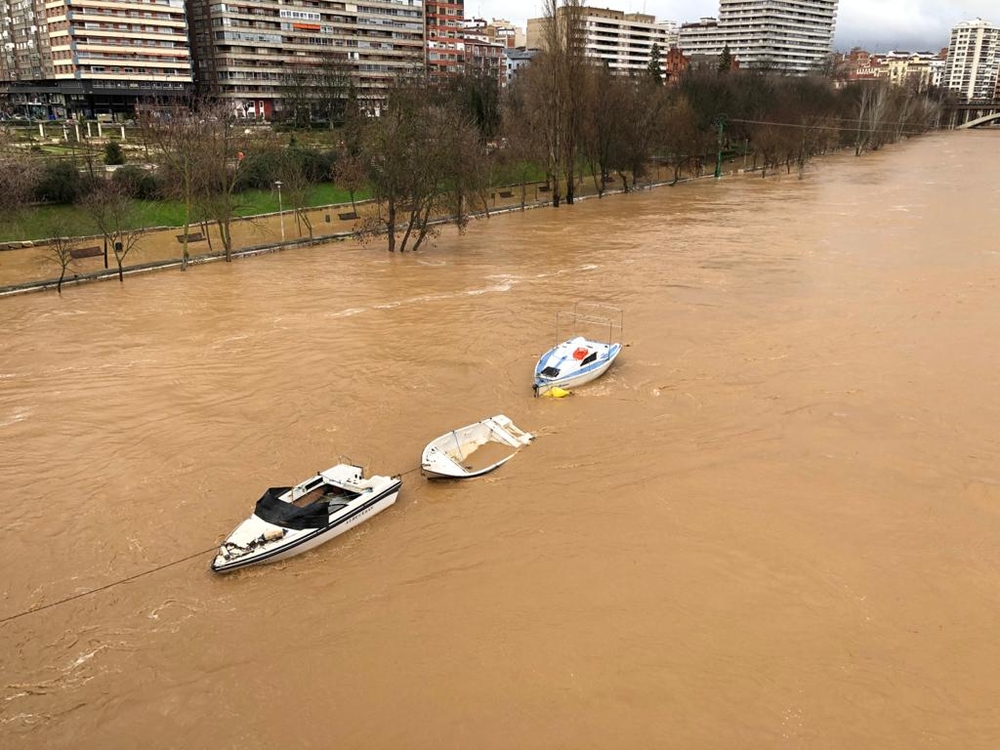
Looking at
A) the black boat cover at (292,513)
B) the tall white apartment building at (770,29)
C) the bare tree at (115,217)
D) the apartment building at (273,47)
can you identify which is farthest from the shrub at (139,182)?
the tall white apartment building at (770,29)

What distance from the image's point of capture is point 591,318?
2344cm

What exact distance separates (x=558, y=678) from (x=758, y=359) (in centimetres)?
1228

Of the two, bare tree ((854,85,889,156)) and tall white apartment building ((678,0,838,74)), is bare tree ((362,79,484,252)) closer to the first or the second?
bare tree ((854,85,889,156))

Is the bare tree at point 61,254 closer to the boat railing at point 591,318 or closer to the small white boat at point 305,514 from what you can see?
A: the boat railing at point 591,318

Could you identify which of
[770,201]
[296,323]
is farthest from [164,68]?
[296,323]

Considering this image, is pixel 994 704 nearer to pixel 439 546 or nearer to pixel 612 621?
pixel 612 621

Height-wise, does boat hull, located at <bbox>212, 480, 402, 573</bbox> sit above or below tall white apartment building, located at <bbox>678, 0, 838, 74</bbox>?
below

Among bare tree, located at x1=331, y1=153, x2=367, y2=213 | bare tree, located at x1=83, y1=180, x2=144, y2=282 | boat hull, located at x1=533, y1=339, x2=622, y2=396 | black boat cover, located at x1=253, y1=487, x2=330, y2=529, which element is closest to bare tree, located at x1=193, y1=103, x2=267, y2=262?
bare tree, located at x1=83, y1=180, x2=144, y2=282

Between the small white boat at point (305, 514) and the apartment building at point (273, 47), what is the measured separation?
73.7m

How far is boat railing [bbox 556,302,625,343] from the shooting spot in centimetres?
2234

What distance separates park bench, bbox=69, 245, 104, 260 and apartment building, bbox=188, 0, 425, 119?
173 feet

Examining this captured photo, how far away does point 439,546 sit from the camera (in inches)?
482

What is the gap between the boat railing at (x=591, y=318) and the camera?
22344mm

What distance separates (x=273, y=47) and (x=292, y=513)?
297ft
